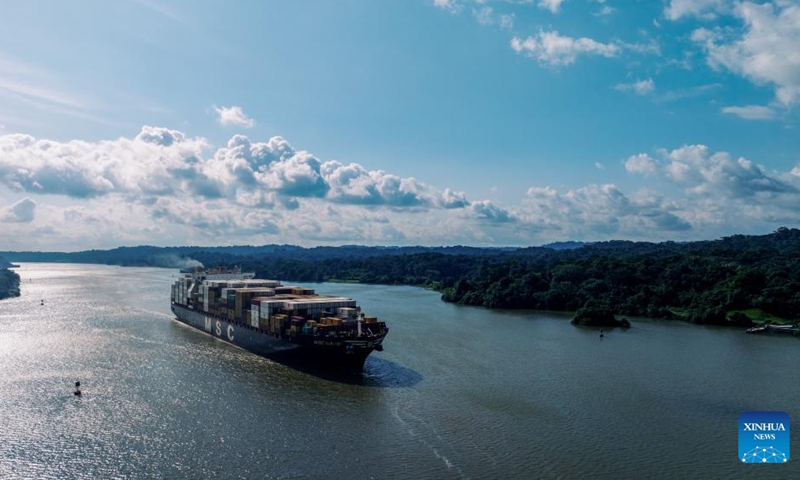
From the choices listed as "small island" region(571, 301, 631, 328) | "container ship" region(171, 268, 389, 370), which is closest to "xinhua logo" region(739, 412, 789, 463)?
"container ship" region(171, 268, 389, 370)

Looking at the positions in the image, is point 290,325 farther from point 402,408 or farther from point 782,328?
point 782,328

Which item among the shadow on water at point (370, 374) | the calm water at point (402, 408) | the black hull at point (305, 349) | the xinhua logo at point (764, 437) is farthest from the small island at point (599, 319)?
the black hull at point (305, 349)

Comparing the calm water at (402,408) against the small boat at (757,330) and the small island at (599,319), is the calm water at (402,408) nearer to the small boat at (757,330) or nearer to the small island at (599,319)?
the small boat at (757,330)

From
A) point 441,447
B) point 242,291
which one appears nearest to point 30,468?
point 441,447

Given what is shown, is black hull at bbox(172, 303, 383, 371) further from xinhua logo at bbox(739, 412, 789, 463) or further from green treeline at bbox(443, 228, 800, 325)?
green treeline at bbox(443, 228, 800, 325)

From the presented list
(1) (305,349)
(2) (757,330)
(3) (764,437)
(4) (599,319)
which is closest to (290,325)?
(1) (305,349)

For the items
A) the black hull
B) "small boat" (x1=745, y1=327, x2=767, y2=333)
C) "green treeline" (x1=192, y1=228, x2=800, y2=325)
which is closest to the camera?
the black hull

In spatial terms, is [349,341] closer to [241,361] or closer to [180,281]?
[241,361]
